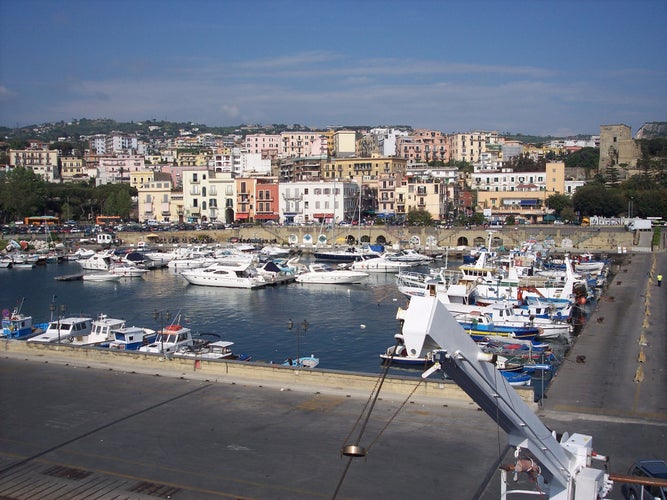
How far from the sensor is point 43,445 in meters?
10.6

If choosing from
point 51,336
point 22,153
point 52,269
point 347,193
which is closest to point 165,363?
point 51,336

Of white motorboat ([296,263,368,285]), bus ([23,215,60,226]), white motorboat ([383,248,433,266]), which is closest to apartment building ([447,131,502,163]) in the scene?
white motorboat ([383,248,433,266])

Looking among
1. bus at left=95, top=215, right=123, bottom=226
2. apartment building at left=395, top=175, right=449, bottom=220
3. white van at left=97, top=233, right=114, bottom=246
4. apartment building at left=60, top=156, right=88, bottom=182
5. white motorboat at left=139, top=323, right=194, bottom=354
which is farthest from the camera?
apartment building at left=60, top=156, right=88, bottom=182

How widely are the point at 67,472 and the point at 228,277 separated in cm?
2972

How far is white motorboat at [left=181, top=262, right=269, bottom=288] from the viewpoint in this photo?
38.8 m

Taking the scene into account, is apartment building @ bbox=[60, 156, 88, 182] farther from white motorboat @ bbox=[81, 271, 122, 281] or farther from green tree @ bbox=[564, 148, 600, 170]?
green tree @ bbox=[564, 148, 600, 170]

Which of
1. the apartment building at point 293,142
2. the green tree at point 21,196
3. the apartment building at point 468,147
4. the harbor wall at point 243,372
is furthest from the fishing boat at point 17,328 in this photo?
the apartment building at point 293,142

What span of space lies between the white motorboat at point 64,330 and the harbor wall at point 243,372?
4.35m

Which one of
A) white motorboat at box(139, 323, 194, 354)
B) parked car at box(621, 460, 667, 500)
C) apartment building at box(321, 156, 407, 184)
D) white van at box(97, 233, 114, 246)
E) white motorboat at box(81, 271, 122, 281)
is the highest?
apartment building at box(321, 156, 407, 184)

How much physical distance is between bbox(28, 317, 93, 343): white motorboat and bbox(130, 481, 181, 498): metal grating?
13.6 m

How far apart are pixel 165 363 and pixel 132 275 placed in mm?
30491

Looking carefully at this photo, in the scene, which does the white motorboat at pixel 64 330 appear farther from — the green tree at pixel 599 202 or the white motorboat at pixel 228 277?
the green tree at pixel 599 202

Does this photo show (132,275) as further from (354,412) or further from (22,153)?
(22,153)

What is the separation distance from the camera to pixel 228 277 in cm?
3909
